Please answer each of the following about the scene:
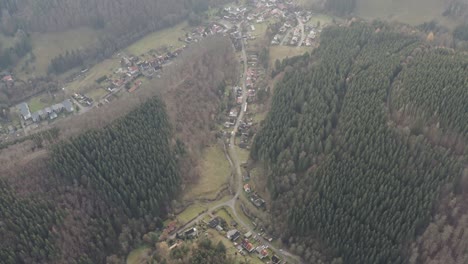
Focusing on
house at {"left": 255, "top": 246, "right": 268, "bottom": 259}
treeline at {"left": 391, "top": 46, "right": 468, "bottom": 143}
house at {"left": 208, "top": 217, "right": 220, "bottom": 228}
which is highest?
treeline at {"left": 391, "top": 46, "right": 468, "bottom": 143}

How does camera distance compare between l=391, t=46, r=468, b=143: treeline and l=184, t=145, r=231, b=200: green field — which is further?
l=184, t=145, r=231, b=200: green field

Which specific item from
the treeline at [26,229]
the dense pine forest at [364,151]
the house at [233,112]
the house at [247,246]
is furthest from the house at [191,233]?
the house at [233,112]

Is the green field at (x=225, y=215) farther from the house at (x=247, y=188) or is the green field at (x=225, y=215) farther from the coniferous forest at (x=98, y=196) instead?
the coniferous forest at (x=98, y=196)

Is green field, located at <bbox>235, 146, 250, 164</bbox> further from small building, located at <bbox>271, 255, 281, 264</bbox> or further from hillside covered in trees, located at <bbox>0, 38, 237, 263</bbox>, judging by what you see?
small building, located at <bbox>271, 255, 281, 264</bbox>

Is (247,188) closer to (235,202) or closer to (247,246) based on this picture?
(235,202)

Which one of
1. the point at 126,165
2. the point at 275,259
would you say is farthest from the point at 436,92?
the point at 126,165

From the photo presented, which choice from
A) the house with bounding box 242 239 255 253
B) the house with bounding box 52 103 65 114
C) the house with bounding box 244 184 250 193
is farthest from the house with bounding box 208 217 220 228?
the house with bounding box 52 103 65 114
